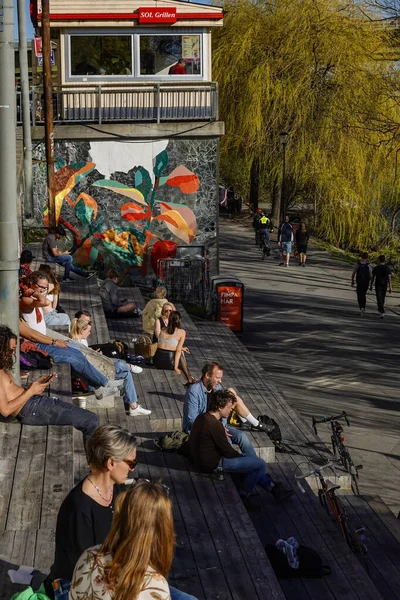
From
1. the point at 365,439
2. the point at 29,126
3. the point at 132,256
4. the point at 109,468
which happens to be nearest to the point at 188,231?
the point at 132,256

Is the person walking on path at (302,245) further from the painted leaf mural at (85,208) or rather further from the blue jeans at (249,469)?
the blue jeans at (249,469)

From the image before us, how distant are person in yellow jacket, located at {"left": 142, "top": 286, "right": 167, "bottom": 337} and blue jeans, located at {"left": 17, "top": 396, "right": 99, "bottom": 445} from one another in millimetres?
6994

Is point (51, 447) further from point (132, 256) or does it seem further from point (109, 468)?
point (132, 256)

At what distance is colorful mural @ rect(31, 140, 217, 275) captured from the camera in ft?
81.3

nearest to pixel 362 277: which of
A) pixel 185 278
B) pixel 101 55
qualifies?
pixel 185 278

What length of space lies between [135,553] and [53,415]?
4.30m

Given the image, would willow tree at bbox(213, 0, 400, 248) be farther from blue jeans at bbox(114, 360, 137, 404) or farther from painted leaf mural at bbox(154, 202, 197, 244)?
blue jeans at bbox(114, 360, 137, 404)

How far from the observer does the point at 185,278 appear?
23516 mm

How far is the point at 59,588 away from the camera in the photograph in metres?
5.36

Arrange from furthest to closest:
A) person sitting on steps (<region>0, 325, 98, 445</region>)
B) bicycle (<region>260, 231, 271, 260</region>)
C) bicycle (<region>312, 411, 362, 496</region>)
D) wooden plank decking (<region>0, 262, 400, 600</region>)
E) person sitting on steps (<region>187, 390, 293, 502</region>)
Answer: bicycle (<region>260, 231, 271, 260</region>) < bicycle (<region>312, 411, 362, 496</region>) < person sitting on steps (<region>187, 390, 293, 502</region>) < person sitting on steps (<region>0, 325, 98, 445</region>) < wooden plank decking (<region>0, 262, 400, 600</region>)

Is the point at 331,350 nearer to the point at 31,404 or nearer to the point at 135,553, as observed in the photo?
the point at 31,404

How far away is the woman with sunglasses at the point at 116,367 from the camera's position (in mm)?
11648

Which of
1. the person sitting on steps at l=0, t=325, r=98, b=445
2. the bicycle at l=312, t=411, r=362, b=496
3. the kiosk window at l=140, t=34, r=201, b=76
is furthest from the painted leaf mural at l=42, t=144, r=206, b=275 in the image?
the person sitting on steps at l=0, t=325, r=98, b=445

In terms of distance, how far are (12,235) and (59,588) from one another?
375cm
